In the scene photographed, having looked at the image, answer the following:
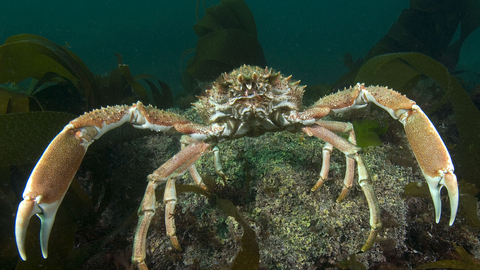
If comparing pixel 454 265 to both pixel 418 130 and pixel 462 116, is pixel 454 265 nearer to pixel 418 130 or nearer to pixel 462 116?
pixel 418 130

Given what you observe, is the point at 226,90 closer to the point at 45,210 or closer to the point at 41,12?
the point at 45,210

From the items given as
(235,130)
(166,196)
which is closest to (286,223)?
(235,130)

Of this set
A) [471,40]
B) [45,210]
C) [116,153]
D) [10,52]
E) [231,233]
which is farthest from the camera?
[471,40]

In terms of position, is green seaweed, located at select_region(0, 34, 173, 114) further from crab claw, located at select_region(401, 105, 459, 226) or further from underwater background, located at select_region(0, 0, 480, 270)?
crab claw, located at select_region(401, 105, 459, 226)

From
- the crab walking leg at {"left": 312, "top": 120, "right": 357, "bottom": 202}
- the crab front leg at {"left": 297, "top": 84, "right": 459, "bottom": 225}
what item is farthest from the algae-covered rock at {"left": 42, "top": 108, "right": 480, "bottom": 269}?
the crab front leg at {"left": 297, "top": 84, "right": 459, "bottom": 225}

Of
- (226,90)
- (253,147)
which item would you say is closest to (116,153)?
(253,147)

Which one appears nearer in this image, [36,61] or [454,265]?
[454,265]

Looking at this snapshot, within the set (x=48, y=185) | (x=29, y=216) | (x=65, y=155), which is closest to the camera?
(x=29, y=216)
